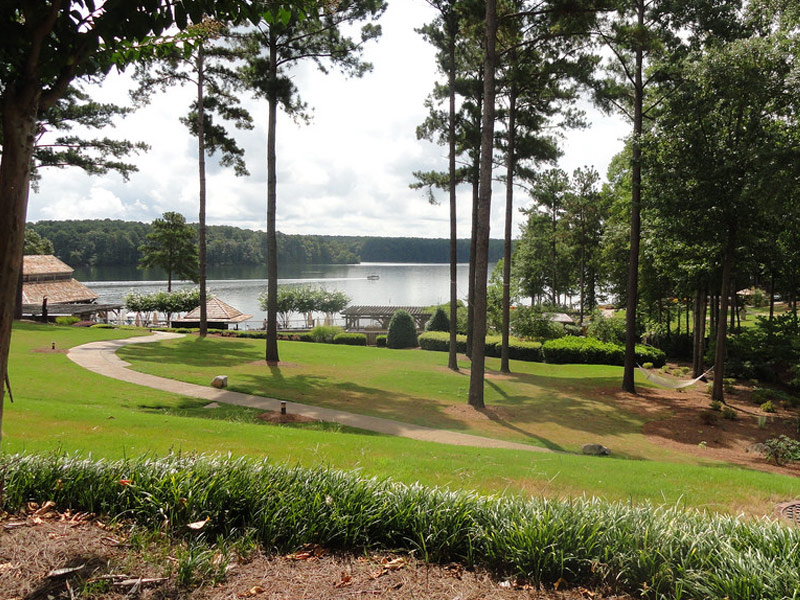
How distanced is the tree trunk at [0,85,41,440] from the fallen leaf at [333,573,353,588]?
7.71 feet

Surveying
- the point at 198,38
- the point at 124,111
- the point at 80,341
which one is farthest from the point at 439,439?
the point at 124,111

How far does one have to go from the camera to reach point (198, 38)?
4.58 meters

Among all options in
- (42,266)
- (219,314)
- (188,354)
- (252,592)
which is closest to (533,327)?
(188,354)

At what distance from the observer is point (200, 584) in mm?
3121

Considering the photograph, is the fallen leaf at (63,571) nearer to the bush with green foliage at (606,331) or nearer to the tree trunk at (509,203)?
the tree trunk at (509,203)

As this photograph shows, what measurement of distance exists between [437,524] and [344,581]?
2.72 ft

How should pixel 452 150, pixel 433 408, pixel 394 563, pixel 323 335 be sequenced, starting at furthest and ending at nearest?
pixel 323 335 → pixel 452 150 → pixel 433 408 → pixel 394 563

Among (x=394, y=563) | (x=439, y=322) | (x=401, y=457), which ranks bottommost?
(x=401, y=457)

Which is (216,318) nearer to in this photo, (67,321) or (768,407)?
(67,321)

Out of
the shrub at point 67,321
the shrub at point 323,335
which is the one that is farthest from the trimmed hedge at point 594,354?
the shrub at point 67,321

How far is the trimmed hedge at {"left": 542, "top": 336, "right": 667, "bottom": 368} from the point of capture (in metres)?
23.1

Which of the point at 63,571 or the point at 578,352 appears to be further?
the point at 578,352

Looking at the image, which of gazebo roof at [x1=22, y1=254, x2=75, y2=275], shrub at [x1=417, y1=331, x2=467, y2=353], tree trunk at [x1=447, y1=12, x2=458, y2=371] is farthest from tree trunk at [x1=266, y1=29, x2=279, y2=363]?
gazebo roof at [x1=22, y1=254, x2=75, y2=275]

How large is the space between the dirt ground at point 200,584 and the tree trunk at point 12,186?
118 centimetres
